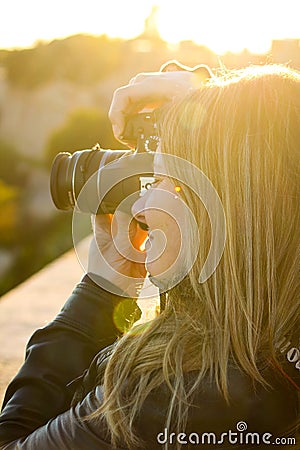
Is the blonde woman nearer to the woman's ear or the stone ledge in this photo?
the woman's ear

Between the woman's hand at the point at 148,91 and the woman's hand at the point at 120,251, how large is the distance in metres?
0.19

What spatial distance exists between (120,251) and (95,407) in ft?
1.67

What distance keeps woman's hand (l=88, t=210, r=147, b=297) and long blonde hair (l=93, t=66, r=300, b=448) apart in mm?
368

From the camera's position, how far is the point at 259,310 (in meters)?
1.36

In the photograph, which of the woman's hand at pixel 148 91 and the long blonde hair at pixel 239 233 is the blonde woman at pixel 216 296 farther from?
the woman's hand at pixel 148 91

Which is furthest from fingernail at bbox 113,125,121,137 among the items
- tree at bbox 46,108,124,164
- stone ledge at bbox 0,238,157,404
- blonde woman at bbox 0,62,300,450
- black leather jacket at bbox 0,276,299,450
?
tree at bbox 46,108,124,164

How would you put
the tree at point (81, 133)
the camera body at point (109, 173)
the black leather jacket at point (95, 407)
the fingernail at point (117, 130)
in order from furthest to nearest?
the tree at point (81, 133), the fingernail at point (117, 130), the camera body at point (109, 173), the black leather jacket at point (95, 407)

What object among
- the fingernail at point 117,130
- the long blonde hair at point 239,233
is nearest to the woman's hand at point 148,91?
the fingernail at point 117,130

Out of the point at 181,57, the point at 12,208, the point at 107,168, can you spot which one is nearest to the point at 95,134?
the point at 12,208

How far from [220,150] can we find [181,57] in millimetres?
16392

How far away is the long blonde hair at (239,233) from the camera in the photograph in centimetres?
133

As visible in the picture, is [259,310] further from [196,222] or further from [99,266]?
[99,266]

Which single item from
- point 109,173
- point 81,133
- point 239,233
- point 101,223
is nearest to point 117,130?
point 109,173

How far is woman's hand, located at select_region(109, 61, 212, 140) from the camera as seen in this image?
5.49 ft
